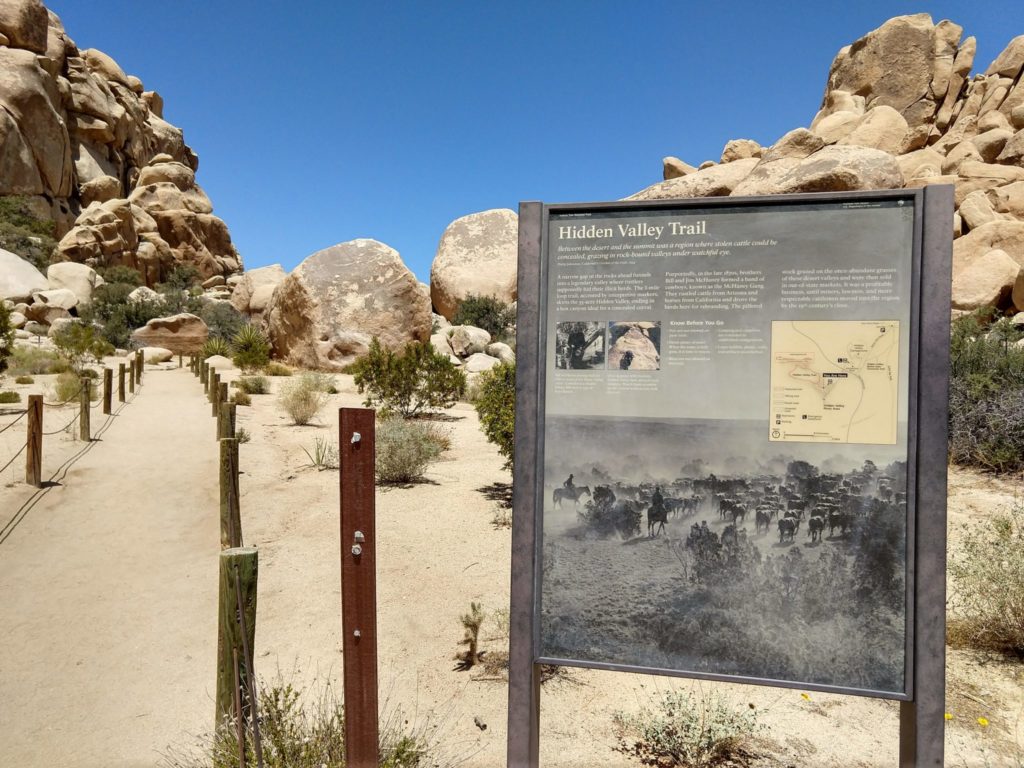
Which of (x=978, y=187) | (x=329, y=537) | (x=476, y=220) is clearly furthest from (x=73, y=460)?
(x=978, y=187)

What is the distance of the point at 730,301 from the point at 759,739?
2.18 metres

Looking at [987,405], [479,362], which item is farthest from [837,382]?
[479,362]

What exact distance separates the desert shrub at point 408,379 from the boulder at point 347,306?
21.7 ft

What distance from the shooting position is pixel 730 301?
2174 mm

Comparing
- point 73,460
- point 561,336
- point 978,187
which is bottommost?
point 73,460

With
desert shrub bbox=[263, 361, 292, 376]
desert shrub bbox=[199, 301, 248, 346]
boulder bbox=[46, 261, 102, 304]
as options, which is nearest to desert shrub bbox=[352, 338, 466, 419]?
desert shrub bbox=[263, 361, 292, 376]

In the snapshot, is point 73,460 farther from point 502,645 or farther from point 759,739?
point 759,739

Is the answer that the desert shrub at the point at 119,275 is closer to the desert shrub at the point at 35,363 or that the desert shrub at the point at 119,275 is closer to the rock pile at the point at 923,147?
the desert shrub at the point at 35,363

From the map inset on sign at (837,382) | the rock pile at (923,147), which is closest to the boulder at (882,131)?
the rock pile at (923,147)

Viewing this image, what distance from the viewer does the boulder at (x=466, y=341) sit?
22672 mm

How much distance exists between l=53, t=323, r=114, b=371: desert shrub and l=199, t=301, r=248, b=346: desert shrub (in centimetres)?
680

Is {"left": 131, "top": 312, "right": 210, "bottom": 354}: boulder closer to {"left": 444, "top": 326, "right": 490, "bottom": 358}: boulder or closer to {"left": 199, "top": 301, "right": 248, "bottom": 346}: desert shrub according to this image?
{"left": 199, "top": 301, "right": 248, "bottom": 346}: desert shrub

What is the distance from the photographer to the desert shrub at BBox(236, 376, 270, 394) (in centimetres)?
1470

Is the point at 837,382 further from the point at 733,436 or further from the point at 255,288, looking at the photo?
the point at 255,288
